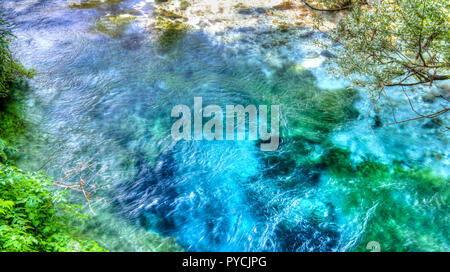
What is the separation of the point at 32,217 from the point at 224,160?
4.19 m

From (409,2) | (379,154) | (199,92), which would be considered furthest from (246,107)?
(409,2)

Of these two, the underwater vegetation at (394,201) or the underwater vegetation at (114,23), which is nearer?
the underwater vegetation at (394,201)

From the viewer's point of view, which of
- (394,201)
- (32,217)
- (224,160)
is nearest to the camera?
(32,217)

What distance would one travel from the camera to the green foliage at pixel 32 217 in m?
4.41

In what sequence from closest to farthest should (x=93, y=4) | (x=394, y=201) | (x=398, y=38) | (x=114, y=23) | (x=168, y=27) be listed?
(x=394, y=201), (x=398, y=38), (x=168, y=27), (x=114, y=23), (x=93, y=4)

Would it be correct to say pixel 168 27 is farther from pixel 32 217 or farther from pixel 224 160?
pixel 32 217

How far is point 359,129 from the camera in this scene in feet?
26.6

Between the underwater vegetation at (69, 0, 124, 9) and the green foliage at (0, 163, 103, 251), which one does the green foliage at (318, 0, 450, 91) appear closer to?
the green foliage at (0, 163, 103, 251)

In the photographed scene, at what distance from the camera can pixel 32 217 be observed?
4.82 m

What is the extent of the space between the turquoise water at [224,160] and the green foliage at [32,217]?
878 millimetres

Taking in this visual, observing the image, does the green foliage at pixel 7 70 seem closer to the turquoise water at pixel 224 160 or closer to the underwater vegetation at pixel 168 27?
the turquoise water at pixel 224 160

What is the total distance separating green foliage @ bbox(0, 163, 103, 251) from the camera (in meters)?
4.41

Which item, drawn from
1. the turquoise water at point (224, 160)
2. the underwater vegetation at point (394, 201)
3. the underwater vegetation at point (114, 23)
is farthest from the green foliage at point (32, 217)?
the underwater vegetation at point (114, 23)

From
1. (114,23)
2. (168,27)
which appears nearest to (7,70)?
(114,23)
